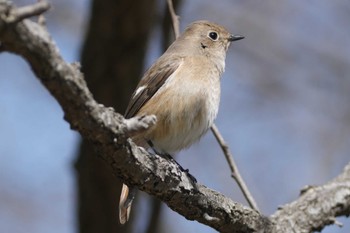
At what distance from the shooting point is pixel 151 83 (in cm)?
455

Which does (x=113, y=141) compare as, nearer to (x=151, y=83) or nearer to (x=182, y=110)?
(x=182, y=110)

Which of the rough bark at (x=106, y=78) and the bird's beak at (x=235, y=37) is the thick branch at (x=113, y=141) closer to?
the rough bark at (x=106, y=78)

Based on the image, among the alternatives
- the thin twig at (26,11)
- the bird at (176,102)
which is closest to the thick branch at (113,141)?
the thin twig at (26,11)

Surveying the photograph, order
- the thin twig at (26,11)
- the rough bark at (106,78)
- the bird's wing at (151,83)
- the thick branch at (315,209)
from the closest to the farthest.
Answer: the thin twig at (26,11) < the thick branch at (315,209) < the bird's wing at (151,83) < the rough bark at (106,78)

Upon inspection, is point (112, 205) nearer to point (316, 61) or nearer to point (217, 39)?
point (217, 39)

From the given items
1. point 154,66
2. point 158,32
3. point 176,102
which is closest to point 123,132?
point 176,102

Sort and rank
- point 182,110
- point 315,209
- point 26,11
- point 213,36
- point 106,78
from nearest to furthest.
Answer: point 26,11, point 315,209, point 182,110, point 106,78, point 213,36

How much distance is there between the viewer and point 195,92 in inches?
172

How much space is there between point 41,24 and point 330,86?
6.57m

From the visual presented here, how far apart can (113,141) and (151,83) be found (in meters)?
2.02

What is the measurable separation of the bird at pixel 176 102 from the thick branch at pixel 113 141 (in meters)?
0.60

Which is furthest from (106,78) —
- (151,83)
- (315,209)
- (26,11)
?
(26,11)

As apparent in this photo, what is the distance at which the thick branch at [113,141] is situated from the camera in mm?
2053

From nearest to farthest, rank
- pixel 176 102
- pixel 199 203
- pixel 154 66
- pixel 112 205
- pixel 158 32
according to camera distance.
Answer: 1. pixel 199 203
2. pixel 176 102
3. pixel 154 66
4. pixel 112 205
5. pixel 158 32
